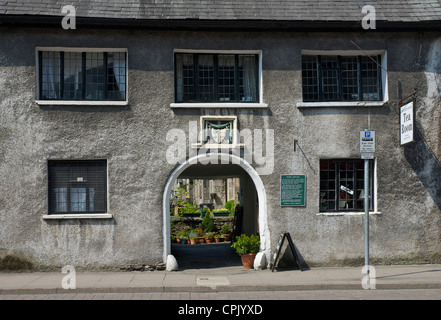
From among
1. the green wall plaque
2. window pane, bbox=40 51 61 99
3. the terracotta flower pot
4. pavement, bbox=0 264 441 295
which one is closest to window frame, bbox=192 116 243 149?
the green wall plaque

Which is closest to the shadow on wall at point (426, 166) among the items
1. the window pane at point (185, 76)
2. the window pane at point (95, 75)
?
the window pane at point (185, 76)

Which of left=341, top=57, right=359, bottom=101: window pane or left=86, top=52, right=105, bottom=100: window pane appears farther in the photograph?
left=341, top=57, right=359, bottom=101: window pane

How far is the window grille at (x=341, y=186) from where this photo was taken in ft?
45.8

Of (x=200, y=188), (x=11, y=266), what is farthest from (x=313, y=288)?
(x=200, y=188)

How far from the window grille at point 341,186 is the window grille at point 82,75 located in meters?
5.73

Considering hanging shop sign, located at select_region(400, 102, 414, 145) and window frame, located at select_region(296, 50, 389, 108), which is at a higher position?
window frame, located at select_region(296, 50, 389, 108)

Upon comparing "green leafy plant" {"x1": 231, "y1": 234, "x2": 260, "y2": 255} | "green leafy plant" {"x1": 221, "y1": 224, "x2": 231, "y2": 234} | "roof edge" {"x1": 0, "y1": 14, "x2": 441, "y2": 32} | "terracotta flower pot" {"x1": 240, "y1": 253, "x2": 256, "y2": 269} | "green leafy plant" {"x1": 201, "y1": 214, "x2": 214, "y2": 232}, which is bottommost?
"green leafy plant" {"x1": 221, "y1": 224, "x2": 231, "y2": 234}

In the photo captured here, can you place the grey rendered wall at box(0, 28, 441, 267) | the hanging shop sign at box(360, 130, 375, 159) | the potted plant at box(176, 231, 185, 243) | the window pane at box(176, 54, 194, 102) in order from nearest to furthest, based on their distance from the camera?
the hanging shop sign at box(360, 130, 375, 159)
the grey rendered wall at box(0, 28, 441, 267)
the window pane at box(176, 54, 194, 102)
the potted plant at box(176, 231, 185, 243)

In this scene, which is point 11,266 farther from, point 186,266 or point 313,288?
point 313,288

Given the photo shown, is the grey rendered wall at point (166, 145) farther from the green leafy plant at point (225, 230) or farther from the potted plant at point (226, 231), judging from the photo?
the green leafy plant at point (225, 230)

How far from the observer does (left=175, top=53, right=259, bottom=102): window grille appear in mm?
13906

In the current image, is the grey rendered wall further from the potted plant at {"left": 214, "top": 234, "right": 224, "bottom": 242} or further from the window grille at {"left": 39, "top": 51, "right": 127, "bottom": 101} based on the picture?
the potted plant at {"left": 214, "top": 234, "right": 224, "bottom": 242}

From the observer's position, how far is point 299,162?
1378 cm

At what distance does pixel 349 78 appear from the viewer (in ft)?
46.8
